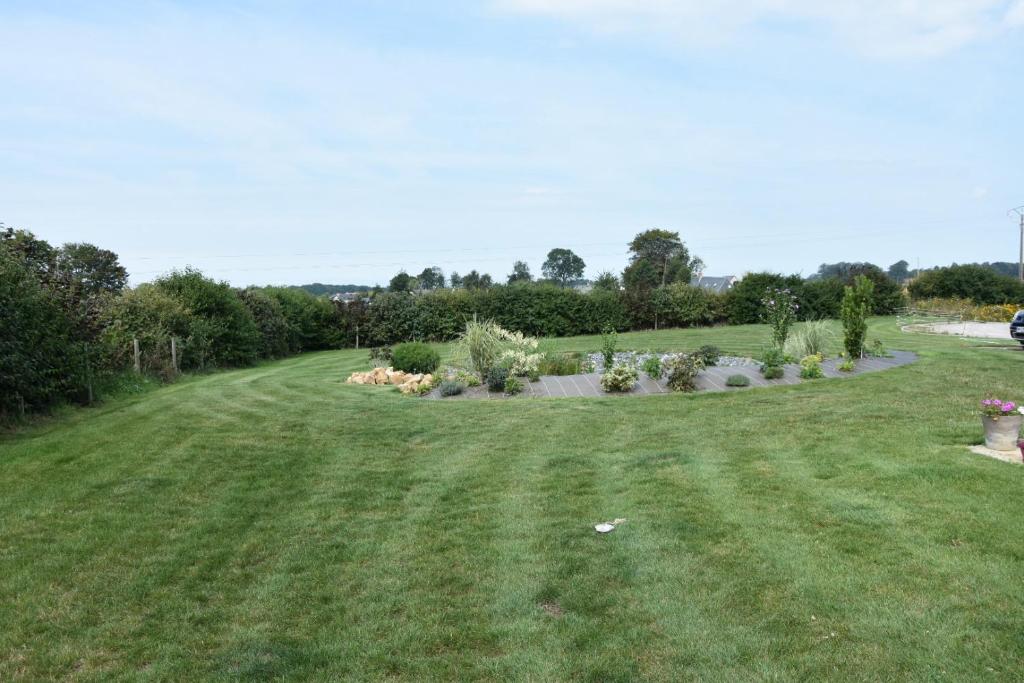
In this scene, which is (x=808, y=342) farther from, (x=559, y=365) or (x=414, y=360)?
(x=414, y=360)

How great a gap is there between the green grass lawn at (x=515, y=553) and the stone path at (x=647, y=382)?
2755 mm

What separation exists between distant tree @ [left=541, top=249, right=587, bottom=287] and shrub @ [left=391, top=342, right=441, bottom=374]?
73918 millimetres

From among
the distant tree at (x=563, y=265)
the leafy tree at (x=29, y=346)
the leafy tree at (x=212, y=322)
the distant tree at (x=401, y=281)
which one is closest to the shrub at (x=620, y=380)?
the leafy tree at (x=29, y=346)

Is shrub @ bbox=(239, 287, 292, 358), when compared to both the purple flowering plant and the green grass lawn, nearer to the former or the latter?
the green grass lawn

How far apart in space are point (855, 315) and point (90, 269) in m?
26.3

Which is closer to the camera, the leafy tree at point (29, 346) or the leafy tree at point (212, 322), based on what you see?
the leafy tree at point (29, 346)

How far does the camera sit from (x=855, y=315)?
12.1 m

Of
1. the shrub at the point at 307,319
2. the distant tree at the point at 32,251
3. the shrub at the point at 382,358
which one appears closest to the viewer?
the distant tree at the point at 32,251

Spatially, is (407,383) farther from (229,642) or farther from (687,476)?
(229,642)

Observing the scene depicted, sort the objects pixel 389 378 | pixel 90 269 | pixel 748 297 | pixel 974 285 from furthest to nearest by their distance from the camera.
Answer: pixel 974 285 → pixel 748 297 → pixel 90 269 → pixel 389 378

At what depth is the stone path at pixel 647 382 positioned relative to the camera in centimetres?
1062

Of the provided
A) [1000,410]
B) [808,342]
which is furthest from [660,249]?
[1000,410]

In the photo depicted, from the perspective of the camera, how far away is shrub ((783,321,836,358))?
13.2 metres

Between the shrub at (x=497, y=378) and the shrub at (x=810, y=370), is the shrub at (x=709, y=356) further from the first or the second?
the shrub at (x=497, y=378)
